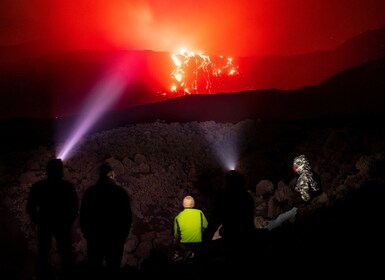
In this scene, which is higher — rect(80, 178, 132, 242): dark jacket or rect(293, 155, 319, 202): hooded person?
rect(293, 155, 319, 202): hooded person

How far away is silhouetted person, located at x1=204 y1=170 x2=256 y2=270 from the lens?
492 cm

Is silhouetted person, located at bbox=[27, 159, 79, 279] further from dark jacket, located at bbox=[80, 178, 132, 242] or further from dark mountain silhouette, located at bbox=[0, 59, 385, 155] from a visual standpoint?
dark mountain silhouette, located at bbox=[0, 59, 385, 155]

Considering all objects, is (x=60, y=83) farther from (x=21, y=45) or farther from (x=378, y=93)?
(x=378, y=93)

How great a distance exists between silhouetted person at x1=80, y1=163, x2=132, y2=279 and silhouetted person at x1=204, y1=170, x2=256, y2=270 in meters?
1.74

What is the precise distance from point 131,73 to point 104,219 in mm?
Result: 44768

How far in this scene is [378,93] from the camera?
23922 millimetres

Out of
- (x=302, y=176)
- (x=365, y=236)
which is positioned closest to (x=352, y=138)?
(x=302, y=176)

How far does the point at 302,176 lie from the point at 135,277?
672cm

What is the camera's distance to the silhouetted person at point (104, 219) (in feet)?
19.1

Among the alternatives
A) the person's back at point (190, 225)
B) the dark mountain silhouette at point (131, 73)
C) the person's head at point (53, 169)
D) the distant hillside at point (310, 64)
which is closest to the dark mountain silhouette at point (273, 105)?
the person's back at point (190, 225)

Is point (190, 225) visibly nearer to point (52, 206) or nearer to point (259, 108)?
point (52, 206)

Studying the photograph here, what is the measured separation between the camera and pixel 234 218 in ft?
16.3

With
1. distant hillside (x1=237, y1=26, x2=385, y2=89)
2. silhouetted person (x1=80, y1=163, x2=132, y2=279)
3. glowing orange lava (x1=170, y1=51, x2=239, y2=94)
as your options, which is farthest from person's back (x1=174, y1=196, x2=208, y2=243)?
distant hillside (x1=237, y1=26, x2=385, y2=89)

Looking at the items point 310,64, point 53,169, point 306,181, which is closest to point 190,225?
point 53,169
